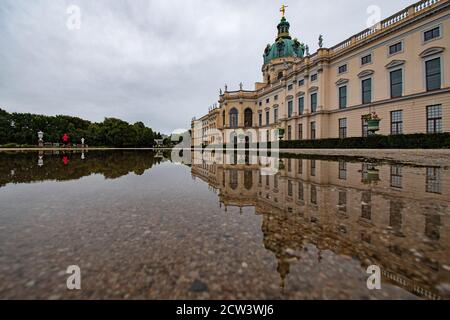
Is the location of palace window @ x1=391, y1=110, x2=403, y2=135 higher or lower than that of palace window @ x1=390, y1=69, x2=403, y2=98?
lower

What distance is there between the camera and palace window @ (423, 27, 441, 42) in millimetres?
19281

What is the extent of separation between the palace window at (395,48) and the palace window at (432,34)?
2032 millimetres

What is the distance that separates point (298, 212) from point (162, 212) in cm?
235

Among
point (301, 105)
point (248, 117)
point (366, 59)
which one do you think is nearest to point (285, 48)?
point (248, 117)

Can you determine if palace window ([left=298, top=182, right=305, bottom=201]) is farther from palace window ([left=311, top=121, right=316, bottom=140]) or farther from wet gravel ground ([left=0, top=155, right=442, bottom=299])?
palace window ([left=311, top=121, right=316, bottom=140])

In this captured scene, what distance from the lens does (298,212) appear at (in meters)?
3.75

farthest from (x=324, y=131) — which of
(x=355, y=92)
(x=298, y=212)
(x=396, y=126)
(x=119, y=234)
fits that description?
(x=119, y=234)

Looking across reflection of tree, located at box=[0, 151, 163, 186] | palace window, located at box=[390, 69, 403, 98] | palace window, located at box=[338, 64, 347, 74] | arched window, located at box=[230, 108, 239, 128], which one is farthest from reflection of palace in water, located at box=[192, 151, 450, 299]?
arched window, located at box=[230, 108, 239, 128]

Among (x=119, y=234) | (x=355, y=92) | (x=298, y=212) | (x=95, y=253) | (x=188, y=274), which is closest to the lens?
(x=188, y=274)

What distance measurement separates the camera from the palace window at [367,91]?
2576 cm

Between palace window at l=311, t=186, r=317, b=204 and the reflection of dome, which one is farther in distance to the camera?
the reflection of dome

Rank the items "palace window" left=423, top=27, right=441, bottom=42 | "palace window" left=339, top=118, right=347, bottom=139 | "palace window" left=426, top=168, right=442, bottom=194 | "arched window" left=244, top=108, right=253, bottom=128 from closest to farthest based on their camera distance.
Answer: "palace window" left=426, top=168, right=442, bottom=194, "palace window" left=423, top=27, right=441, bottom=42, "palace window" left=339, top=118, right=347, bottom=139, "arched window" left=244, top=108, right=253, bottom=128

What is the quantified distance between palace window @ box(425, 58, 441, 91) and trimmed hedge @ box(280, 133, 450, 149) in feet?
25.0
